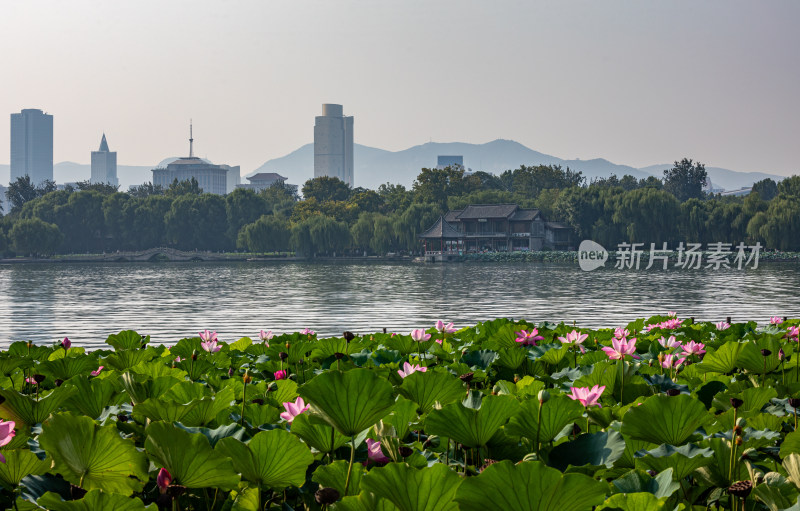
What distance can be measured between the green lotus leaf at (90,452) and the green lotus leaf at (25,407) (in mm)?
574

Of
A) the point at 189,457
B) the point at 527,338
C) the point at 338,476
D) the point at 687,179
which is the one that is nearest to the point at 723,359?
the point at 527,338

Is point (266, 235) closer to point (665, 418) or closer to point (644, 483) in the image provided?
point (665, 418)

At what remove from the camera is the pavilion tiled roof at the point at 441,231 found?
56219 millimetres

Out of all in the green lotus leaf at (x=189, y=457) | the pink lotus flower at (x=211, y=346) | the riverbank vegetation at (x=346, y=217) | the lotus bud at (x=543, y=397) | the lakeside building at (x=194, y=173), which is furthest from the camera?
the lakeside building at (x=194, y=173)

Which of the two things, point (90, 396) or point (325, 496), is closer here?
point (325, 496)

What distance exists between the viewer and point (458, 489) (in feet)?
3.61

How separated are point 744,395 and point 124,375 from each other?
5.09 feet

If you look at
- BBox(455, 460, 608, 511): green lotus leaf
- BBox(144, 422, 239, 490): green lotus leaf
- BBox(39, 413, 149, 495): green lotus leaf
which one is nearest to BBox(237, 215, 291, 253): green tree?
BBox(39, 413, 149, 495): green lotus leaf

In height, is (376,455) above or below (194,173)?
below

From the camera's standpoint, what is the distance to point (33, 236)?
184 feet

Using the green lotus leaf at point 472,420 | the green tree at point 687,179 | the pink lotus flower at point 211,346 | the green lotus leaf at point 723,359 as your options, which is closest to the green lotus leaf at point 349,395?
the green lotus leaf at point 472,420

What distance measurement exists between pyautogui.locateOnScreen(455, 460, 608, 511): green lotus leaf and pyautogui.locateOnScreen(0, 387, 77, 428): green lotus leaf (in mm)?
1250

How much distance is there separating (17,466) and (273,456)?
458mm
